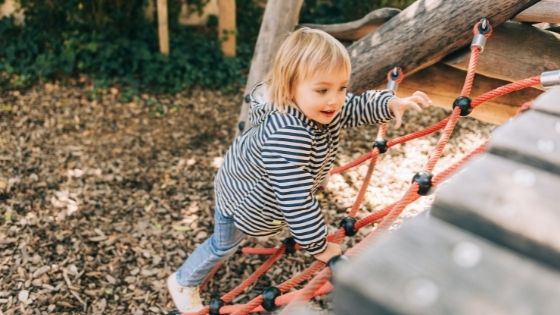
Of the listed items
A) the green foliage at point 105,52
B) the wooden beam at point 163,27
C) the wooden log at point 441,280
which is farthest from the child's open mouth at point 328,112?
the wooden beam at point 163,27

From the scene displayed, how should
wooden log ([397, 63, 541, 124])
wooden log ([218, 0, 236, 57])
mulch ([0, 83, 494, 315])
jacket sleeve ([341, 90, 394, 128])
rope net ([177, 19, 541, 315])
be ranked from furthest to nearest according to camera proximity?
wooden log ([218, 0, 236, 57]) → mulch ([0, 83, 494, 315]) → wooden log ([397, 63, 541, 124]) → jacket sleeve ([341, 90, 394, 128]) → rope net ([177, 19, 541, 315])

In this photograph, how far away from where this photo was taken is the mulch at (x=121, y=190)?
2758 mm

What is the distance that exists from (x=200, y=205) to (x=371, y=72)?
4.72 feet

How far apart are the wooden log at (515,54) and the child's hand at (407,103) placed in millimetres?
499

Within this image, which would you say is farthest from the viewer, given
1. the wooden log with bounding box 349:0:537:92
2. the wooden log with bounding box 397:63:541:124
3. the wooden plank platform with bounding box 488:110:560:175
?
the wooden log with bounding box 397:63:541:124

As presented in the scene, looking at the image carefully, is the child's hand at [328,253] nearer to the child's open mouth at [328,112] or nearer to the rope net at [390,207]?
the rope net at [390,207]

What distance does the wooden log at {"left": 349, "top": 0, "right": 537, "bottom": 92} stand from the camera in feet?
7.21

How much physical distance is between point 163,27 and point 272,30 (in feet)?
7.07

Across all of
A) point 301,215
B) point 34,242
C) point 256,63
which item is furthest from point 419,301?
point 34,242

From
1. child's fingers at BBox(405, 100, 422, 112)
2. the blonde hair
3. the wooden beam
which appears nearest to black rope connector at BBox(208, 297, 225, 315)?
the blonde hair

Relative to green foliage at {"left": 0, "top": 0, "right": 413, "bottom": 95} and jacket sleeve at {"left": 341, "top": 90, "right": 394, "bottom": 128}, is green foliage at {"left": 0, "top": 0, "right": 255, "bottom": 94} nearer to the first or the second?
green foliage at {"left": 0, "top": 0, "right": 413, "bottom": 95}

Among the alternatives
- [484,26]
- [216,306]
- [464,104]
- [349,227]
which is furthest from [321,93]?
[216,306]

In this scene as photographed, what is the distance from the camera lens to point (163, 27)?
15.5ft

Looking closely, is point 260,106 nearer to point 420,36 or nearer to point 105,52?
point 420,36
